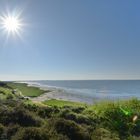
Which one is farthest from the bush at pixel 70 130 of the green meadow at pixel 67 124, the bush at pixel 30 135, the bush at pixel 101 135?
the bush at pixel 30 135

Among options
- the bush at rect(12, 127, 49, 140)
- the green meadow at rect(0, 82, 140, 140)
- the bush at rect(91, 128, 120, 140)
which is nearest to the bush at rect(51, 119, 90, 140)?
the green meadow at rect(0, 82, 140, 140)

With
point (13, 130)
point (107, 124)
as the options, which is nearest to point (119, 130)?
point (107, 124)

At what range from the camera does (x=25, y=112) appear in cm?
1068

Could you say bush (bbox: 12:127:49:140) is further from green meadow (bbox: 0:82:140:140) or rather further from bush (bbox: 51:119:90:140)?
bush (bbox: 51:119:90:140)

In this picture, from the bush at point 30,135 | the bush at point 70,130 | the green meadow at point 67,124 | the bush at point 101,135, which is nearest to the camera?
the bush at point 30,135

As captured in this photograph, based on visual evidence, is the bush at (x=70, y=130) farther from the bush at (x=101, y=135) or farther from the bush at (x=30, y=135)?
the bush at (x=30, y=135)

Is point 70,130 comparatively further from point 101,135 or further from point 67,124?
point 101,135

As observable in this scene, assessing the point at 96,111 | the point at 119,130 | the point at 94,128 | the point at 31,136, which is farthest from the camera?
the point at 96,111

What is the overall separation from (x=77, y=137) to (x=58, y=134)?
695 mm

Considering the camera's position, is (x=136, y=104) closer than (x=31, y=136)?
No

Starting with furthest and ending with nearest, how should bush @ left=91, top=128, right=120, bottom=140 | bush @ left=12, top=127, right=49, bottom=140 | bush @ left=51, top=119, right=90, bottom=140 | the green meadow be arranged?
bush @ left=91, top=128, right=120, bottom=140 < bush @ left=51, top=119, right=90, bottom=140 < the green meadow < bush @ left=12, top=127, right=49, bottom=140

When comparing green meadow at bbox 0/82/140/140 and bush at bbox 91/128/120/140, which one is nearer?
green meadow at bbox 0/82/140/140

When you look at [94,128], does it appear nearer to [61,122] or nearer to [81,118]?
[81,118]

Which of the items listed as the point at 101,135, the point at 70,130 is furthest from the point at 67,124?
the point at 101,135
